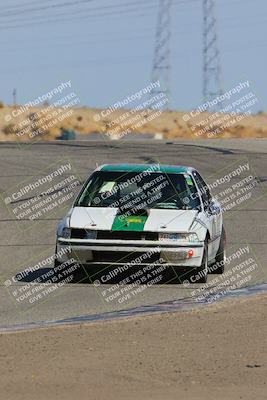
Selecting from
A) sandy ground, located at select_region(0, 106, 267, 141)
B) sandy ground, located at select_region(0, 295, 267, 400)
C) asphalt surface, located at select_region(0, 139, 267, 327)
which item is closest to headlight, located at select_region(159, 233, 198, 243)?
asphalt surface, located at select_region(0, 139, 267, 327)

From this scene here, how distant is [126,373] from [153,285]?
606cm

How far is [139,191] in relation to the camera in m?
16.0

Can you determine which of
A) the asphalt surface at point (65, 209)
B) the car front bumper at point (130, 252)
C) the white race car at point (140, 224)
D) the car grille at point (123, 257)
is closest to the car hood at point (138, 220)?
the white race car at point (140, 224)

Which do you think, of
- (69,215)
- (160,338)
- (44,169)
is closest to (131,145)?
(44,169)

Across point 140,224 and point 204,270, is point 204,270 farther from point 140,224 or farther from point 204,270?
point 140,224

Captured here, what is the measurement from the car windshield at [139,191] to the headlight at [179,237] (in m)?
0.66

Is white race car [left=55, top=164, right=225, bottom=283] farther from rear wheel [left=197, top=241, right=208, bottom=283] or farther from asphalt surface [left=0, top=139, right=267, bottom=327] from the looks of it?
asphalt surface [left=0, top=139, right=267, bottom=327]

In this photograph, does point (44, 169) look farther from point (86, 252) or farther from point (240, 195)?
point (86, 252)

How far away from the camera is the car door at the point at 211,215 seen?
16.0 metres

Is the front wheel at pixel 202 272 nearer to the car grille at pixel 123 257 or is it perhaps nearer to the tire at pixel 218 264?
the car grille at pixel 123 257

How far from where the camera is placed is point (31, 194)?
88.3ft

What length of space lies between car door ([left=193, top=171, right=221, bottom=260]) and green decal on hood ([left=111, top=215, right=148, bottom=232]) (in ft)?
3.42

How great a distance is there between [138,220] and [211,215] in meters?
1.46

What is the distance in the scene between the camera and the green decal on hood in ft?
49.4
